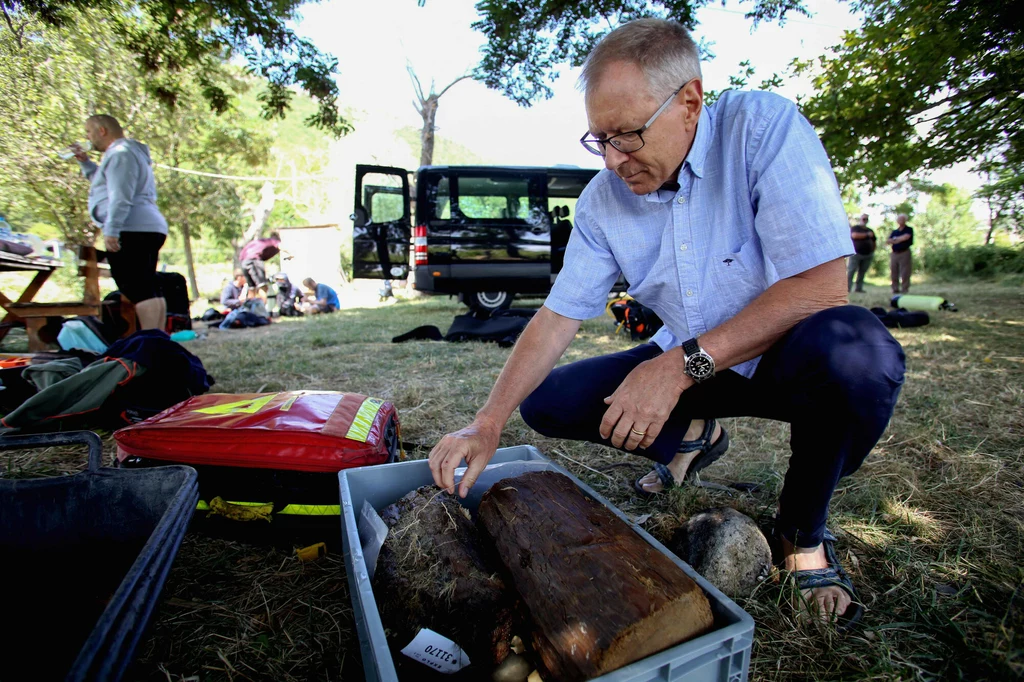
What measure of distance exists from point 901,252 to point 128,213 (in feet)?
44.9

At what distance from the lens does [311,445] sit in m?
1.74

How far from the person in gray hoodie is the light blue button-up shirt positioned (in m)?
4.14

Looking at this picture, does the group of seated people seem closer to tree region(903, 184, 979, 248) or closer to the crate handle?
the crate handle

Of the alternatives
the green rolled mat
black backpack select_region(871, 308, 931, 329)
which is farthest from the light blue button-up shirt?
the green rolled mat

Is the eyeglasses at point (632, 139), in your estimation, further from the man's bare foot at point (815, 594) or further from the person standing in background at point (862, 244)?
the person standing in background at point (862, 244)

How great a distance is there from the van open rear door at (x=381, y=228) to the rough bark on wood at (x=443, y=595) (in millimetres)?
7807

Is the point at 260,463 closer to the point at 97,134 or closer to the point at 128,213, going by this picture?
the point at 128,213

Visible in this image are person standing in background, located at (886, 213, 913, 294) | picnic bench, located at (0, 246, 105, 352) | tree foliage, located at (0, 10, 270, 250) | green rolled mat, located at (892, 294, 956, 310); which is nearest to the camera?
picnic bench, located at (0, 246, 105, 352)

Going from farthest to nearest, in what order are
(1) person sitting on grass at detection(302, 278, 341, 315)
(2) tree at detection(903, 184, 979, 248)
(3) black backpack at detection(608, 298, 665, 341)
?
(2) tree at detection(903, 184, 979, 248)
(1) person sitting on grass at detection(302, 278, 341, 315)
(3) black backpack at detection(608, 298, 665, 341)

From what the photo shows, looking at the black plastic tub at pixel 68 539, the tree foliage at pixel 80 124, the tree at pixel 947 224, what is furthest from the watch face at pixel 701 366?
the tree at pixel 947 224

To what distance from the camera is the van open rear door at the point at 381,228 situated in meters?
8.57

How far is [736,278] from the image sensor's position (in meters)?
1.52

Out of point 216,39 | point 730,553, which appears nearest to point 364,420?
point 730,553

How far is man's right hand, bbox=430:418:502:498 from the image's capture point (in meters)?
1.37
